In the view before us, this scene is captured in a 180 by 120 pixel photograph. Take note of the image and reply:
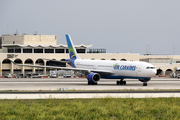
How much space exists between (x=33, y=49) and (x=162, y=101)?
10753 centimetres

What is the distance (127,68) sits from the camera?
176ft

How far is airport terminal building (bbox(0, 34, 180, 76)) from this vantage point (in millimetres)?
122625

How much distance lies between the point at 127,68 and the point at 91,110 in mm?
30796

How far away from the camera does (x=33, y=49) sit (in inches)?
5157

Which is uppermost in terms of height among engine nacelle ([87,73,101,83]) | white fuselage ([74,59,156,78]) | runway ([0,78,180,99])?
white fuselage ([74,59,156,78])

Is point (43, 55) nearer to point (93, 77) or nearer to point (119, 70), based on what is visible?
point (93, 77)

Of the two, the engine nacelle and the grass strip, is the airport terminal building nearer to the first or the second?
the engine nacelle

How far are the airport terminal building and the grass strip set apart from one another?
3675 inches

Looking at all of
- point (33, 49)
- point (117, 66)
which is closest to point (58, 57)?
point (33, 49)

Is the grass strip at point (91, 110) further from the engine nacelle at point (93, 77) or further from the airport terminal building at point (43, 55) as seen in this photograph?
the airport terminal building at point (43, 55)

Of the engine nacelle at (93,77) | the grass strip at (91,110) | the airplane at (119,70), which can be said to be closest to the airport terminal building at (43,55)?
the airplane at (119,70)

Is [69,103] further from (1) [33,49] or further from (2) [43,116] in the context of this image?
(1) [33,49]

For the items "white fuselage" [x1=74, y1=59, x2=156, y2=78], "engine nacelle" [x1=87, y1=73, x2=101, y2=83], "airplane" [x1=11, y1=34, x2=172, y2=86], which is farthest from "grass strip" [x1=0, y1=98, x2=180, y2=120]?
"engine nacelle" [x1=87, y1=73, x2=101, y2=83]

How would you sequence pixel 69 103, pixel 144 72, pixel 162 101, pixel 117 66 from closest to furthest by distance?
pixel 69 103 < pixel 162 101 < pixel 144 72 < pixel 117 66
